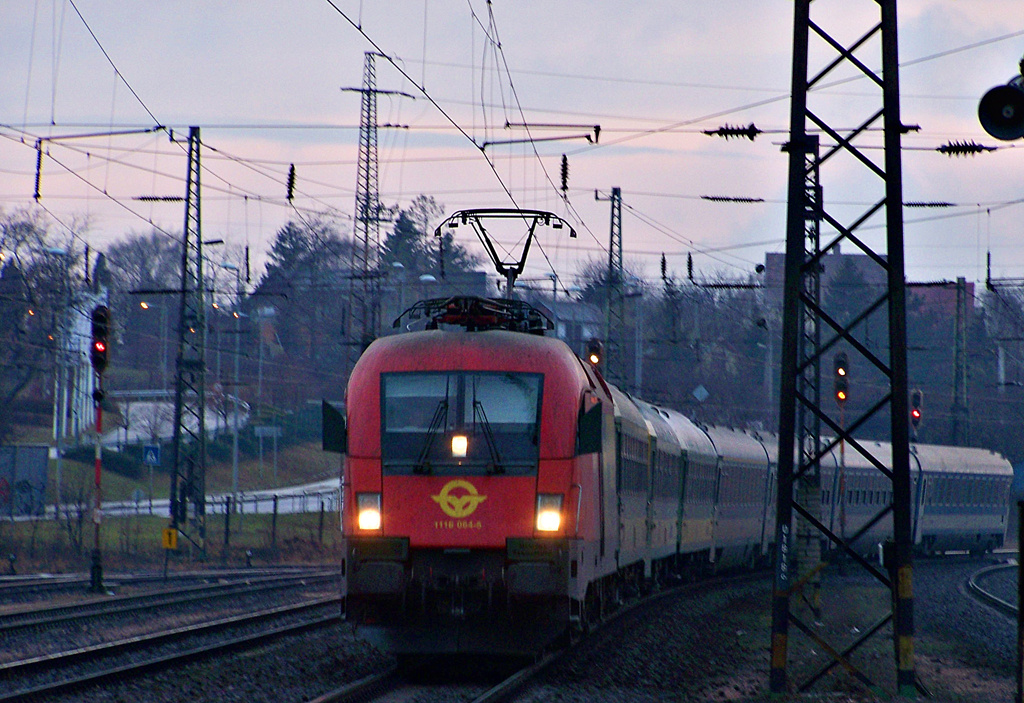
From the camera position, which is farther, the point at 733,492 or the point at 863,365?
the point at 863,365

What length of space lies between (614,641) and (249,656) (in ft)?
15.1

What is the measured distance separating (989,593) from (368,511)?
68.5ft

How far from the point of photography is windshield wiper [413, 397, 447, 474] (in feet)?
40.9

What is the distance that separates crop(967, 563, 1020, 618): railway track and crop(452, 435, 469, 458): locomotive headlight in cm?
1487

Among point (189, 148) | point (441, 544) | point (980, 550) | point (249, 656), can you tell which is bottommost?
point (980, 550)

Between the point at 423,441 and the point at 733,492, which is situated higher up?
the point at 423,441

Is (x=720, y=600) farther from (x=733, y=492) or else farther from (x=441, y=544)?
(x=441, y=544)

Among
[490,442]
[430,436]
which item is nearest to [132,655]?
[430,436]

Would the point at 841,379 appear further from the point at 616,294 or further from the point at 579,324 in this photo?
the point at 579,324

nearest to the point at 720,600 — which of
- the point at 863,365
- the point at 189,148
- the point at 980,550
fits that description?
the point at 189,148

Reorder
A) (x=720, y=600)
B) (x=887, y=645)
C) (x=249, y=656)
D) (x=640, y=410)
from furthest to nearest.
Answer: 1. (x=720, y=600)
2. (x=640, y=410)
3. (x=887, y=645)
4. (x=249, y=656)

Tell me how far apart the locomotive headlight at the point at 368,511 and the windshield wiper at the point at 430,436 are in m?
0.48

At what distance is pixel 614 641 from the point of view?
15891mm

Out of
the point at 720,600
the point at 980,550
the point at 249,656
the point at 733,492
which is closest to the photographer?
the point at 249,656
